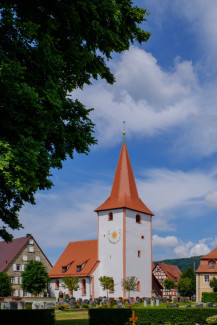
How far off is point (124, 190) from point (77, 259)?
12159mm

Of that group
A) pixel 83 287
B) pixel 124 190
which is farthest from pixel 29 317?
pixel 124 190

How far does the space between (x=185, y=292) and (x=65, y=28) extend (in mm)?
58057

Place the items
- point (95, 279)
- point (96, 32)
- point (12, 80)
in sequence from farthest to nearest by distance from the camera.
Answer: point (95, 279)
point (96, 32)
point (12, 80)

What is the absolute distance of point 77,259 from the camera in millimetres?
62000

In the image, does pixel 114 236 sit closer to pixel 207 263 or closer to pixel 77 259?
pixel 77 259

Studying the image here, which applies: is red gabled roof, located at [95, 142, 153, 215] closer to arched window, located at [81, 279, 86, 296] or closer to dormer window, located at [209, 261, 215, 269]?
arched window, located at [81, 279, 86, 296]

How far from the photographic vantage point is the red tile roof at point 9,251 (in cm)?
6384

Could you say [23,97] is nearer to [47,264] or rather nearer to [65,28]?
[65,28]

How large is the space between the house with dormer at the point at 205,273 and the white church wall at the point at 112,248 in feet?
38.9

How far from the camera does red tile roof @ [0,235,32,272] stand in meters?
63.8

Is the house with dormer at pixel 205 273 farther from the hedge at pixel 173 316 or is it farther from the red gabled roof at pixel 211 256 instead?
the hedge at pixel 173 316

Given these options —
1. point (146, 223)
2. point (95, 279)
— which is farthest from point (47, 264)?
point (146, 223)

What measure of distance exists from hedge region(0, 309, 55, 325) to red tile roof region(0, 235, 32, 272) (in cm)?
4404

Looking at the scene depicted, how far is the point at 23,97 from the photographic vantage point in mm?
12328
